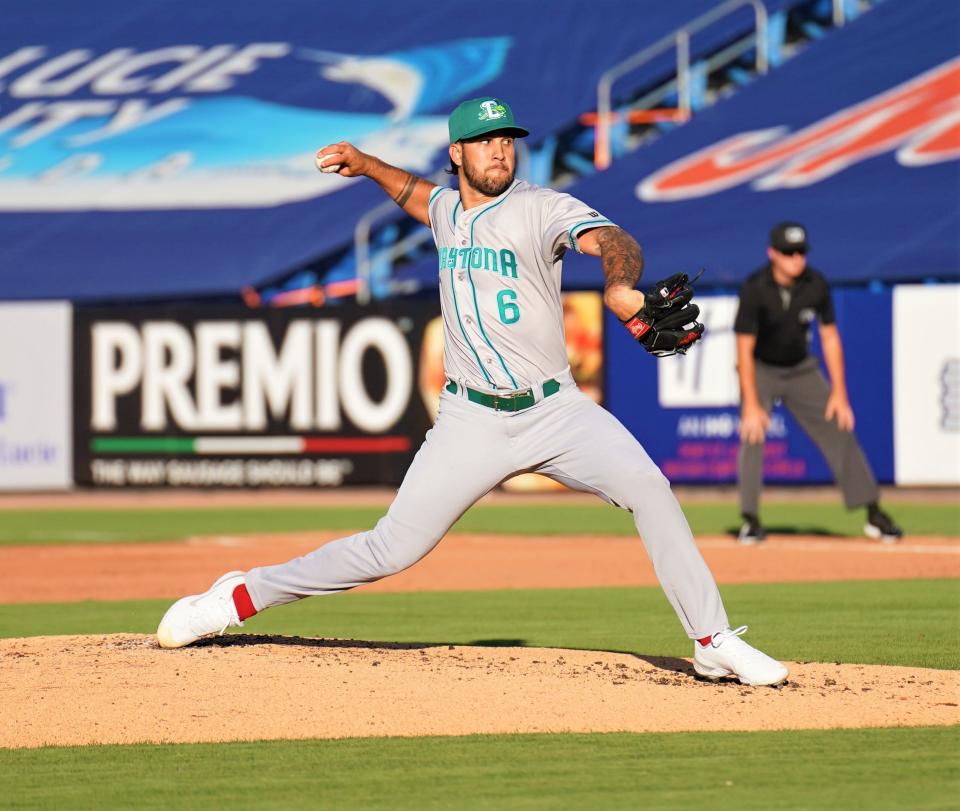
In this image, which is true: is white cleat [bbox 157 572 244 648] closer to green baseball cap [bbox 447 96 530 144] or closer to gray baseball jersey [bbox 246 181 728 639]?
gray baseball jersey [bbox 246 181 728 639]

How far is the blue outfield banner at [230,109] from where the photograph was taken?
24.5 metres

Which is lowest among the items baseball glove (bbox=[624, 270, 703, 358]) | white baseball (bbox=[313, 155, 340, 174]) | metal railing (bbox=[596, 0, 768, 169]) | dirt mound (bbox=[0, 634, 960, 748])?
dirt mound (bbox=[0, 634, 960, 748])

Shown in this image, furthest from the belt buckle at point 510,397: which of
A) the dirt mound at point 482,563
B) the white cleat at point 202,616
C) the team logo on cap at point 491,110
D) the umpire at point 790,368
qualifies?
the umpire at point 790,368

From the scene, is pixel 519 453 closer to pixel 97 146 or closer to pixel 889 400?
pixel 889 400

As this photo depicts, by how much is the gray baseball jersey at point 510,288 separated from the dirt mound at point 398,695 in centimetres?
113

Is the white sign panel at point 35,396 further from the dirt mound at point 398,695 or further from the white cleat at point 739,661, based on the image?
the white cleat at point 739,661

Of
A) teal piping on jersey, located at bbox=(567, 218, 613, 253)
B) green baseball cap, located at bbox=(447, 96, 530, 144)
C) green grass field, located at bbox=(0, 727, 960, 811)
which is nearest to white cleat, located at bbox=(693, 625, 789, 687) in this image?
green grass field, located at bbox=(0, 727, 960, 811)

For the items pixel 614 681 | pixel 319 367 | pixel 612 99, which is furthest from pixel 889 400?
pixel 614 681

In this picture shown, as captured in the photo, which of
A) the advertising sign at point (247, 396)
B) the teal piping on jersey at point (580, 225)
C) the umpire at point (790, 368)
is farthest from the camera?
the advertising sign at point (247, 396)

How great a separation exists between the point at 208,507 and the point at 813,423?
7.97m

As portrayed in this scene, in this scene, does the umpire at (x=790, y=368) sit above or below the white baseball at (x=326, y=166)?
below

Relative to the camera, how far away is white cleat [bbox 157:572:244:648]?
21.4 ft

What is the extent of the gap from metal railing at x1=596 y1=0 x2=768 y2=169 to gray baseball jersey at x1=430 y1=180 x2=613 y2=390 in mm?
18502

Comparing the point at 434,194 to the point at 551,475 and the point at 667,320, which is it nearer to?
the point at 551,475
